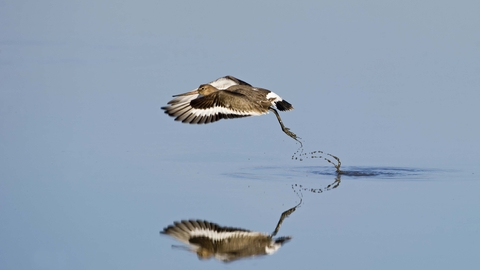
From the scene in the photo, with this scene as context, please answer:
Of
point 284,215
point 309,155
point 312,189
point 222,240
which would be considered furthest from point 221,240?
point 309,155

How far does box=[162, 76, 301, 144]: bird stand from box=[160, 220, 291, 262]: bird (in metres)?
2.07

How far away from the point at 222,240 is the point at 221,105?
8.20 feet

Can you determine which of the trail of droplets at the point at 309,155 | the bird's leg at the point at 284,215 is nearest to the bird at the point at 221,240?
the bird's leg at the point at 284,215

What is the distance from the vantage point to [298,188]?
966cm

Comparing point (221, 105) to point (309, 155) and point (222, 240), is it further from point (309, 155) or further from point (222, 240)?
point (222, 240)

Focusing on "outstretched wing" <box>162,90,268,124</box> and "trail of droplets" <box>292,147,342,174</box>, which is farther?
"trail of droplets" <box>292,147,342,174</box>

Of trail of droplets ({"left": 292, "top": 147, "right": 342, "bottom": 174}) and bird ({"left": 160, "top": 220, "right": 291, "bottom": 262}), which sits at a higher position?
trail of droplets ({"left": 292, "top": 147, "right": 342, "bottom": 174})

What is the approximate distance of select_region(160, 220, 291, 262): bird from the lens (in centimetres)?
761

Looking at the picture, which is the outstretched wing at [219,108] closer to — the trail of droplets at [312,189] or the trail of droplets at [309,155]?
the trail of droplets at [312,189]

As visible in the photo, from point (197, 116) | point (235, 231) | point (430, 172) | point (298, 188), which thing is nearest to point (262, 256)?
point (235, 231)

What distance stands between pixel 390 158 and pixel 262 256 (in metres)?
3.83

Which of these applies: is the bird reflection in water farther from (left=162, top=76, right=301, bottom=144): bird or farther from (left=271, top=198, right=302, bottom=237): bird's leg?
(left=162, top=76, right=301, bottom=144): bird

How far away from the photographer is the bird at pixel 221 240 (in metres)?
7.61

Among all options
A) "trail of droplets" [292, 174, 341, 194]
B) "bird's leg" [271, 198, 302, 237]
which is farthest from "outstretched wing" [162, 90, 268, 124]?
"bird's leg" [271, 198, 302, 237]
